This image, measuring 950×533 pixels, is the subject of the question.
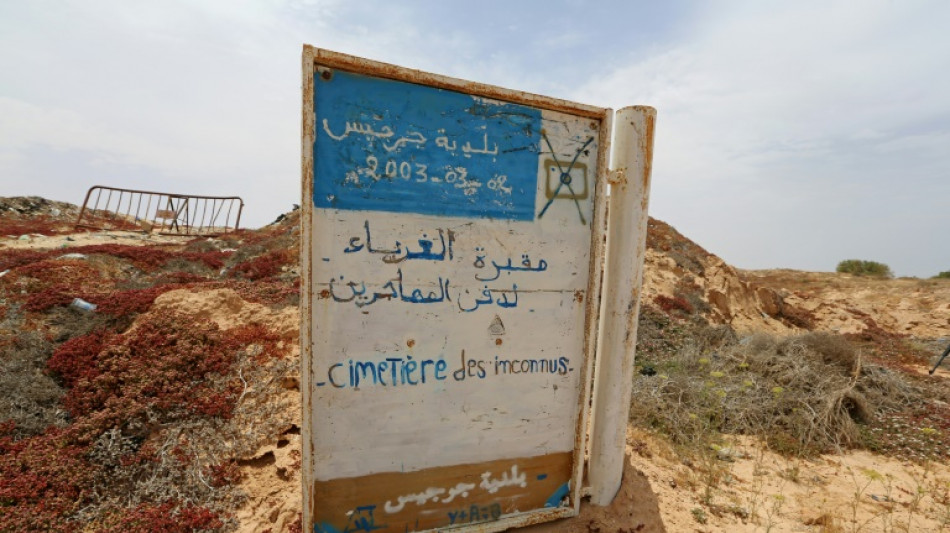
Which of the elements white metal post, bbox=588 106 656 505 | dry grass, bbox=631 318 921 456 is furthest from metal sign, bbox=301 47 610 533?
dry grass, bbox=631 318 921 456

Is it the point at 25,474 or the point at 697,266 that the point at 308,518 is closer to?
the point at 25,474

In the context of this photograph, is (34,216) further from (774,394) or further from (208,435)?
(774,394)

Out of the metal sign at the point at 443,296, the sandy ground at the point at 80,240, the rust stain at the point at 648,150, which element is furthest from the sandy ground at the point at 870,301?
the sandy ground at the point at 80,240

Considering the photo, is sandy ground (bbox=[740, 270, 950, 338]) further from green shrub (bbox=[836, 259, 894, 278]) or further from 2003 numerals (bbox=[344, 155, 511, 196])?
2003 numerals (bbox=[344, 155, 511, 196])

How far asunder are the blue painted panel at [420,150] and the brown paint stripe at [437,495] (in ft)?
5.23

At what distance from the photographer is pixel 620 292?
10.2ft

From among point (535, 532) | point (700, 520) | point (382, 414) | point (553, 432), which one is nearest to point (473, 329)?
point (382, 414)

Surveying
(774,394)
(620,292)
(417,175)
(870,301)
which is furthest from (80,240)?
(870,301)

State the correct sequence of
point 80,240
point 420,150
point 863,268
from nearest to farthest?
1. point 420,150
2. point 80,240
3. point 863,268

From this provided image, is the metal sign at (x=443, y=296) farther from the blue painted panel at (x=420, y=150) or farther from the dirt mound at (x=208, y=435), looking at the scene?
the dirt mound at (x=208, y=435)

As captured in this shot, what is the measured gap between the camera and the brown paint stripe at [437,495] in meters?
2.56

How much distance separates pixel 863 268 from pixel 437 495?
117 ft

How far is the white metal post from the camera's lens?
10.1 feet

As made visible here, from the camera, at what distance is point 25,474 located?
11.0ft
